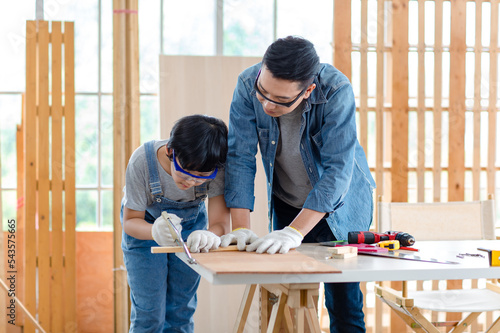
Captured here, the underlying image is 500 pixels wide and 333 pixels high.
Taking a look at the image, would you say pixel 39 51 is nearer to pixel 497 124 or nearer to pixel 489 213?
pixel 489 213

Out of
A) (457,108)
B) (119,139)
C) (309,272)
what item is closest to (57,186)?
(119,139)

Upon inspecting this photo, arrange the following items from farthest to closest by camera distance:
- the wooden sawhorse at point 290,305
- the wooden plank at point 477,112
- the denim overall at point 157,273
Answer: the wooden plank at point 477,112, the denim overall at point 157,273, the wooden sawhorse at point 290,305

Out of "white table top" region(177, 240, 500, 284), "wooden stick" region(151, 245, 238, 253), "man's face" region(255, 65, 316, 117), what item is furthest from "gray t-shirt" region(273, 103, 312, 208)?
"wooden stick" region(151, 245, 238, 253)

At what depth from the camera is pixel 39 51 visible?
3510 millimetres

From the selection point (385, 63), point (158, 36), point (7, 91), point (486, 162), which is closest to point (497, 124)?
point (486, 162)

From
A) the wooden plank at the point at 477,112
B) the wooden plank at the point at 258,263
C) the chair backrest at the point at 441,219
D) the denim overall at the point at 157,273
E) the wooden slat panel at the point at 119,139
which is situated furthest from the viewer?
the wooden plank at the point at 477,112

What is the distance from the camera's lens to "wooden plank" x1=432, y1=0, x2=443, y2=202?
12.3 feet

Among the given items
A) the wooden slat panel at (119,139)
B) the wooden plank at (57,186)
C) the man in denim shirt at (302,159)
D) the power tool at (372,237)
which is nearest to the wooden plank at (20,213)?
the wooden plank at (57,186)

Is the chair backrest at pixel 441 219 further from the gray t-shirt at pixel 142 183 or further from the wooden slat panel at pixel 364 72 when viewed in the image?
the gray t-shirt at pixel 142 183

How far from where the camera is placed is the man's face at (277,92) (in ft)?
5.40

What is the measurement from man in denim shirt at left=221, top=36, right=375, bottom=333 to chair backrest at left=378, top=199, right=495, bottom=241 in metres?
1.01

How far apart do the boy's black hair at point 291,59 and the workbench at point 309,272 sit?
0.54 m

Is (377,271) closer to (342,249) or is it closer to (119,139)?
(342,249)

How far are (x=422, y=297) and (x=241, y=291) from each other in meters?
1.18
